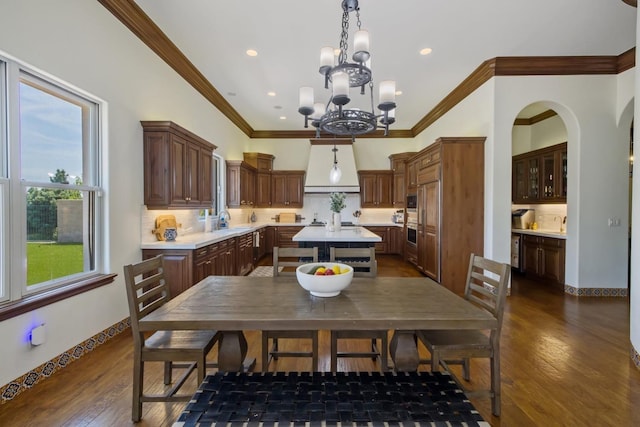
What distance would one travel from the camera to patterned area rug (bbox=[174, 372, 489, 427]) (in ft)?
3.82

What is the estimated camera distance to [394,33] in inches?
135

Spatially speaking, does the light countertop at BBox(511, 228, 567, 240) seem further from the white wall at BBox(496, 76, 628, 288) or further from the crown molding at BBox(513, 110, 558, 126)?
the crown molding at BBox(513, 110, 558, 126)

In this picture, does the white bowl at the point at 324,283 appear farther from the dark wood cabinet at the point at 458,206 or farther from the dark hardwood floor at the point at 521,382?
the dark wood cabinet at the point at 458,206

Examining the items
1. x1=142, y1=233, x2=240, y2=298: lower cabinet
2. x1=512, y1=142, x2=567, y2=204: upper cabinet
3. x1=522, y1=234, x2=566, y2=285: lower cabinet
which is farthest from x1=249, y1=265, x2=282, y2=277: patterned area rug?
x1=512, y1=142, x2=567, y2=204: upper cabinet

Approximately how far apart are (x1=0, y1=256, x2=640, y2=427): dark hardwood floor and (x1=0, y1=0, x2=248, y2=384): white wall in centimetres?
27

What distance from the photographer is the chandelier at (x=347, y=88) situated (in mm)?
2459

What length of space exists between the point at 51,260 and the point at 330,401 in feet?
8.33

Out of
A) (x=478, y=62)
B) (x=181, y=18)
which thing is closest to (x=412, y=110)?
(x=478, y=62)

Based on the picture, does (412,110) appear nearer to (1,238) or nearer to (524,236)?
(524,236)

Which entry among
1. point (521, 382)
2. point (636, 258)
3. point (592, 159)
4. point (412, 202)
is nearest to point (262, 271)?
point (412, 202)

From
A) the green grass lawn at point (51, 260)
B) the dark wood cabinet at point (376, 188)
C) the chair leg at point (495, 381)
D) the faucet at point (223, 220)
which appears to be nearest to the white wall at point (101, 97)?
the green grass lawn at point (51, 260)

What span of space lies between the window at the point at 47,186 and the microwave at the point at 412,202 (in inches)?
205

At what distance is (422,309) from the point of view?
1.56 meters

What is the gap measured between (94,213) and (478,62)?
5193mm
